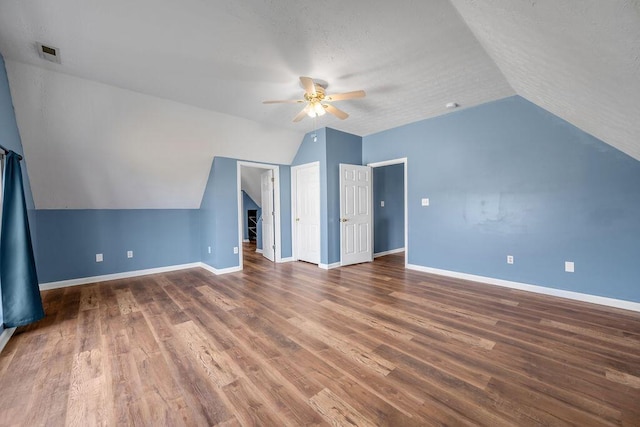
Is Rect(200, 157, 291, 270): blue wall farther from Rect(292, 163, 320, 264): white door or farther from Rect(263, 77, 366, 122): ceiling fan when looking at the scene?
Rect(263, 77, 366, 122): ceiling fan

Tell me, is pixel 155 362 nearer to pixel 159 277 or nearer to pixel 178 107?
pixel 159 277

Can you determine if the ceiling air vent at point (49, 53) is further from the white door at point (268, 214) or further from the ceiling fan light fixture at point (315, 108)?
the white door at point (268, 214)

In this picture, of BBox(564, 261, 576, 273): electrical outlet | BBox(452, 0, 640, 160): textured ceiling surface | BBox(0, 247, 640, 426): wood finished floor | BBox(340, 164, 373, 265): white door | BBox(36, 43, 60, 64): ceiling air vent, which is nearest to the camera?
BBox(452, 0, 640, 160): textured ceiling surface

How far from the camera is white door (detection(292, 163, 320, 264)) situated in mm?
4977

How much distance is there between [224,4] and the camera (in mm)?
1809

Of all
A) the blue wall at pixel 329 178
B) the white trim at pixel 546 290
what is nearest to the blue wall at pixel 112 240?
the blue wall at pixel 329 178

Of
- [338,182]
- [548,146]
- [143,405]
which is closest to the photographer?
[143,405]

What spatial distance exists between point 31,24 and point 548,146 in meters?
5.42

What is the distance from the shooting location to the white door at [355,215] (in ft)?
16.0

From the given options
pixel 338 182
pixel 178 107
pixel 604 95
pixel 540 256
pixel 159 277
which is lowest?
pixel 159 277

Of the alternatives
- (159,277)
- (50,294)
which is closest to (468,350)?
(159,277)

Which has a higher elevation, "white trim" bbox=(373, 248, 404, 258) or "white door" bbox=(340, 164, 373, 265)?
"white door" bbox=(340, 164, 373, 265)

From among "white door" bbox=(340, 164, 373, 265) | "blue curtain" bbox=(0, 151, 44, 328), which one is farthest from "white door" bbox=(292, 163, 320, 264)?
"blue curtain" bbox=(0, 151, 44, 328)

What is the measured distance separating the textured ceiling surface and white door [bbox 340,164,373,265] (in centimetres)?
271
